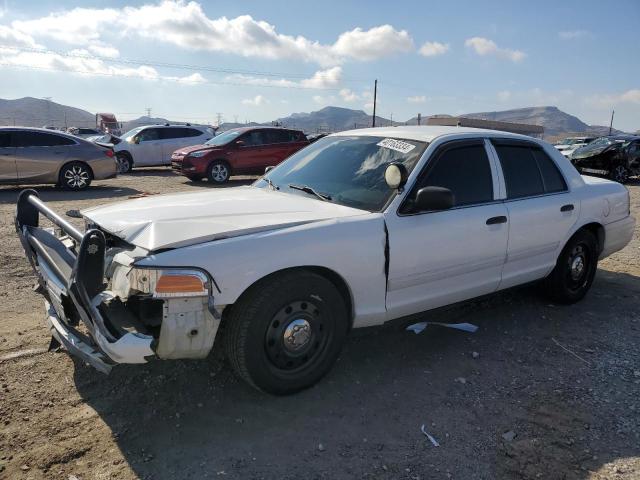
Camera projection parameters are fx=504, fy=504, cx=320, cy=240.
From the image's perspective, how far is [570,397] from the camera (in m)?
3.31

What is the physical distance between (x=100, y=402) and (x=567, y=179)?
4.28 meters

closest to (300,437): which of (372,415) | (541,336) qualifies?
(372,415)

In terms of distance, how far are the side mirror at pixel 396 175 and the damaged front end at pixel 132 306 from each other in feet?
4.69

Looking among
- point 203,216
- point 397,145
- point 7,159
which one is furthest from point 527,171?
point 7,159

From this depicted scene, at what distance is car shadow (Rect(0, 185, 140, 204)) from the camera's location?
10.9m

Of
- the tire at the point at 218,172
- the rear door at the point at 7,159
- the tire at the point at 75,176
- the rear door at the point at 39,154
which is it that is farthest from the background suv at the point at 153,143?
the rear door at the point at 7,159

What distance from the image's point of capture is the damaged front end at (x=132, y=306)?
2561 mm

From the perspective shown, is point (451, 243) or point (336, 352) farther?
point (451, 243)

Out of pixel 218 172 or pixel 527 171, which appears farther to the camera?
pixel 218 172

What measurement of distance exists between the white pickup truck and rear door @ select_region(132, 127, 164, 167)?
14.2m

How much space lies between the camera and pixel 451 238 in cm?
359

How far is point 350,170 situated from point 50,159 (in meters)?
10.3

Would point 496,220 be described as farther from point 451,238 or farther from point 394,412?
point 394,412

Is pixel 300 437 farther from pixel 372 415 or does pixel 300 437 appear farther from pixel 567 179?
pixel 567 179
